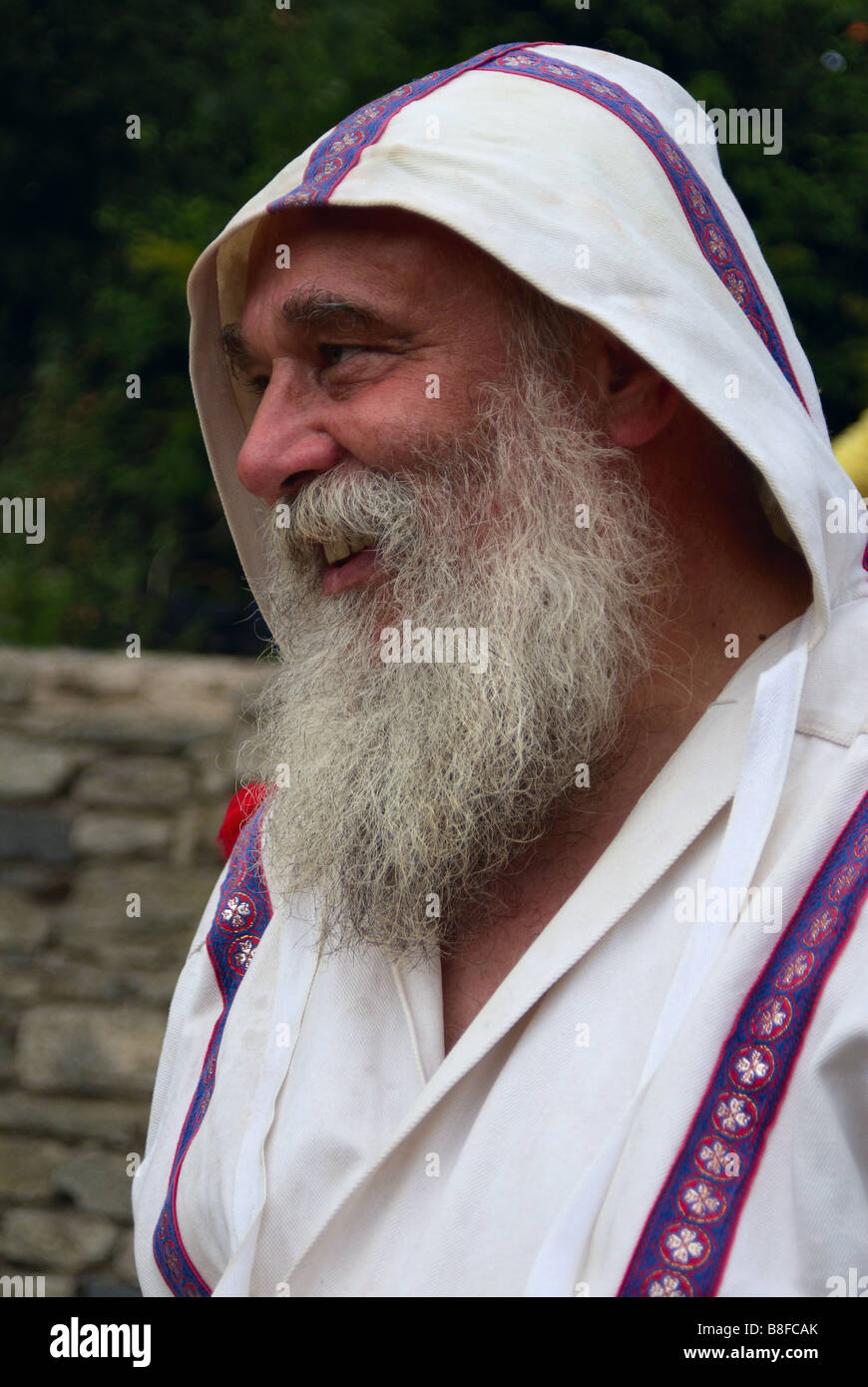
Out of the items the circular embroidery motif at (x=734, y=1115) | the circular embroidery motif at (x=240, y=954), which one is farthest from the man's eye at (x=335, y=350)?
the circular embroidery motif at (x=734, y=1115)

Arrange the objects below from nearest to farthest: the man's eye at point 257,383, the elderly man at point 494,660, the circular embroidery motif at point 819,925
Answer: the circular embroidery motif at point 819,925 < the elderly man at point 494,660 < the man's eye at point 257,383

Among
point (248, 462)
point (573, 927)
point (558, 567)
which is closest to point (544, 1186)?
point (573, 927)

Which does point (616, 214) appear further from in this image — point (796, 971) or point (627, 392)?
point (796, 971)

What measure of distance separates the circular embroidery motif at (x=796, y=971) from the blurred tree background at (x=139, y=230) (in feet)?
12.8

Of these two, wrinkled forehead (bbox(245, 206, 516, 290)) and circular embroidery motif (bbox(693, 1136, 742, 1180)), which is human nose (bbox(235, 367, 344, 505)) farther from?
circular embroidery motif (bbox(693, 1136, 742, 1180))

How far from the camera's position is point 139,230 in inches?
265

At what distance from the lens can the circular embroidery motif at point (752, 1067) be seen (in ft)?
5.13

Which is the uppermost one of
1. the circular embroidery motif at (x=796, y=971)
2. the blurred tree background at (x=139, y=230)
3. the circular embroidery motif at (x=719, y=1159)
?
the blurred tree background at (x=139, y=230)

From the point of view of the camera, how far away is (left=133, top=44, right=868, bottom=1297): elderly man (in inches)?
70.1

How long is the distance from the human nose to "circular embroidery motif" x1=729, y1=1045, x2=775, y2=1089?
1.01m

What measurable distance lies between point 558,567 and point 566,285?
0.40m

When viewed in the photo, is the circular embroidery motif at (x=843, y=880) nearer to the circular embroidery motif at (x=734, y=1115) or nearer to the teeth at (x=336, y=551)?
the circular embroidery motif at (x=734, y=1115)

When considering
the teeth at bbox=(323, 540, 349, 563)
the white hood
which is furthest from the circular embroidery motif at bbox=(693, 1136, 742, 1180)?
the teeth at bbox=(323, 540, 349, 563)

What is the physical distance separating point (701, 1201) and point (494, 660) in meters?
0.82
